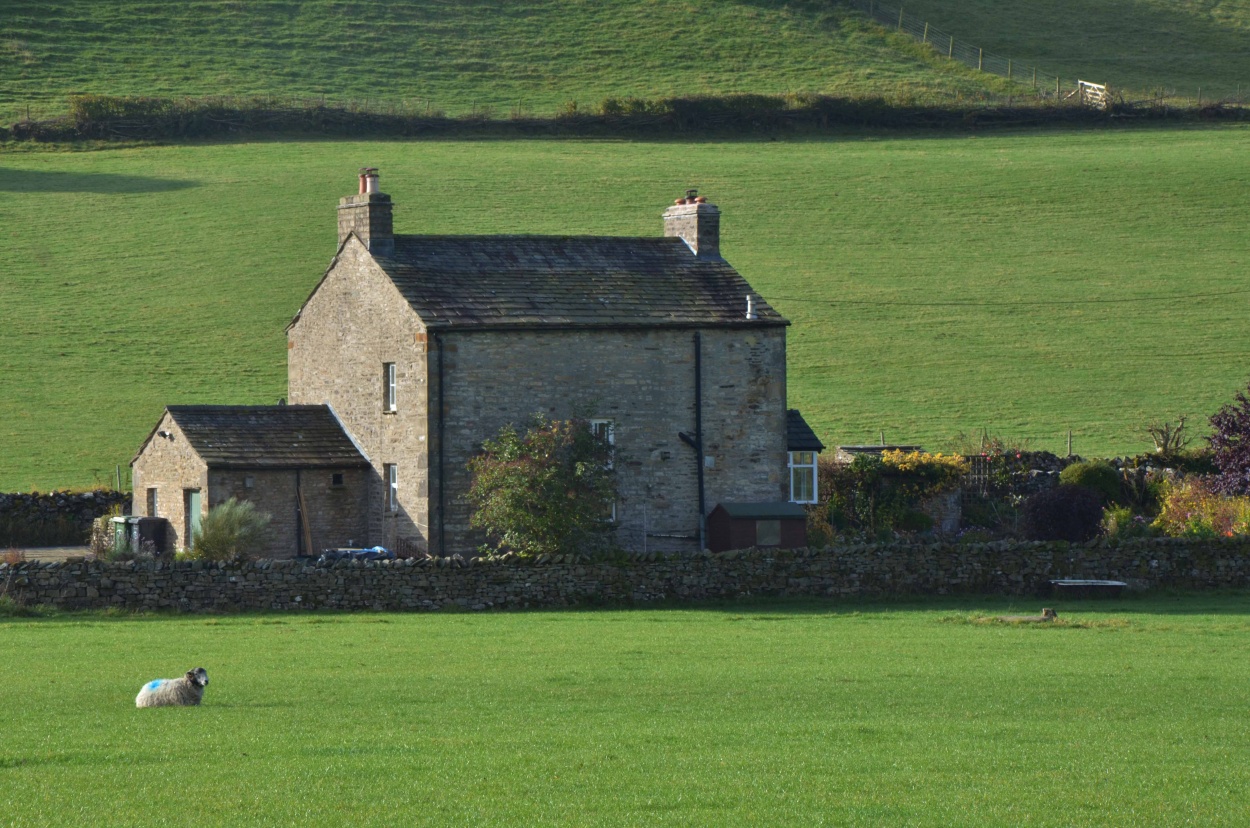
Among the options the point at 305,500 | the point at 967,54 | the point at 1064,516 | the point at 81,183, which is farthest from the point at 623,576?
the point at 967,54

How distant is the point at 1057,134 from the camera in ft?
272

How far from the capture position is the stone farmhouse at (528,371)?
117 feet

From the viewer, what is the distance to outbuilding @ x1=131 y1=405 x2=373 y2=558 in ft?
118

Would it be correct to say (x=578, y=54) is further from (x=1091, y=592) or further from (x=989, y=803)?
(x=989, y=803)

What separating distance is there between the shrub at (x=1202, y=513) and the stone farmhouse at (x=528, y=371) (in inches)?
353

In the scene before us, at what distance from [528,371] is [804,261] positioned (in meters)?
31.3

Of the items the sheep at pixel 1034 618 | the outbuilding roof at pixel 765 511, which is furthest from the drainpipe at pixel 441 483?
the sheep at pixel 1034 618

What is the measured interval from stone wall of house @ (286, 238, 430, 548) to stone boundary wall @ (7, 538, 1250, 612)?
14.2ft

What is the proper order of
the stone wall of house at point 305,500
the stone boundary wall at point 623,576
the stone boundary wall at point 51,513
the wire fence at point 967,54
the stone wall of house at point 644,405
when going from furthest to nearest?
the wire fence at point 967,54 < the stone boundary wall at point 51,513 < the stone wall of house at point 644,405 < the stone wall of house at point 305,500 < the stone boundary wall at point 623,576

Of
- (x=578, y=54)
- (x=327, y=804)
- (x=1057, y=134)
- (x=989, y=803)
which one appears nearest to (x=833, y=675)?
(x=989, y=803)

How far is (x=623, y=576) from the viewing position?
1272 inches

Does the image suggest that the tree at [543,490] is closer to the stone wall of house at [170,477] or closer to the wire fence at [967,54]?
the stone wall of house at [170,477]

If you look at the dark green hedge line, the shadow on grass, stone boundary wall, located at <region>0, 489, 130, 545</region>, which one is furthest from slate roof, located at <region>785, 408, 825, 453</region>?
the dark green hedge line

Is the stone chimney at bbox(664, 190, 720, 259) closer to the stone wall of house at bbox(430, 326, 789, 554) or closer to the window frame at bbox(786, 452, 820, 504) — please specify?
the stone wall of house at bbox(430, 326, 789, 554)
